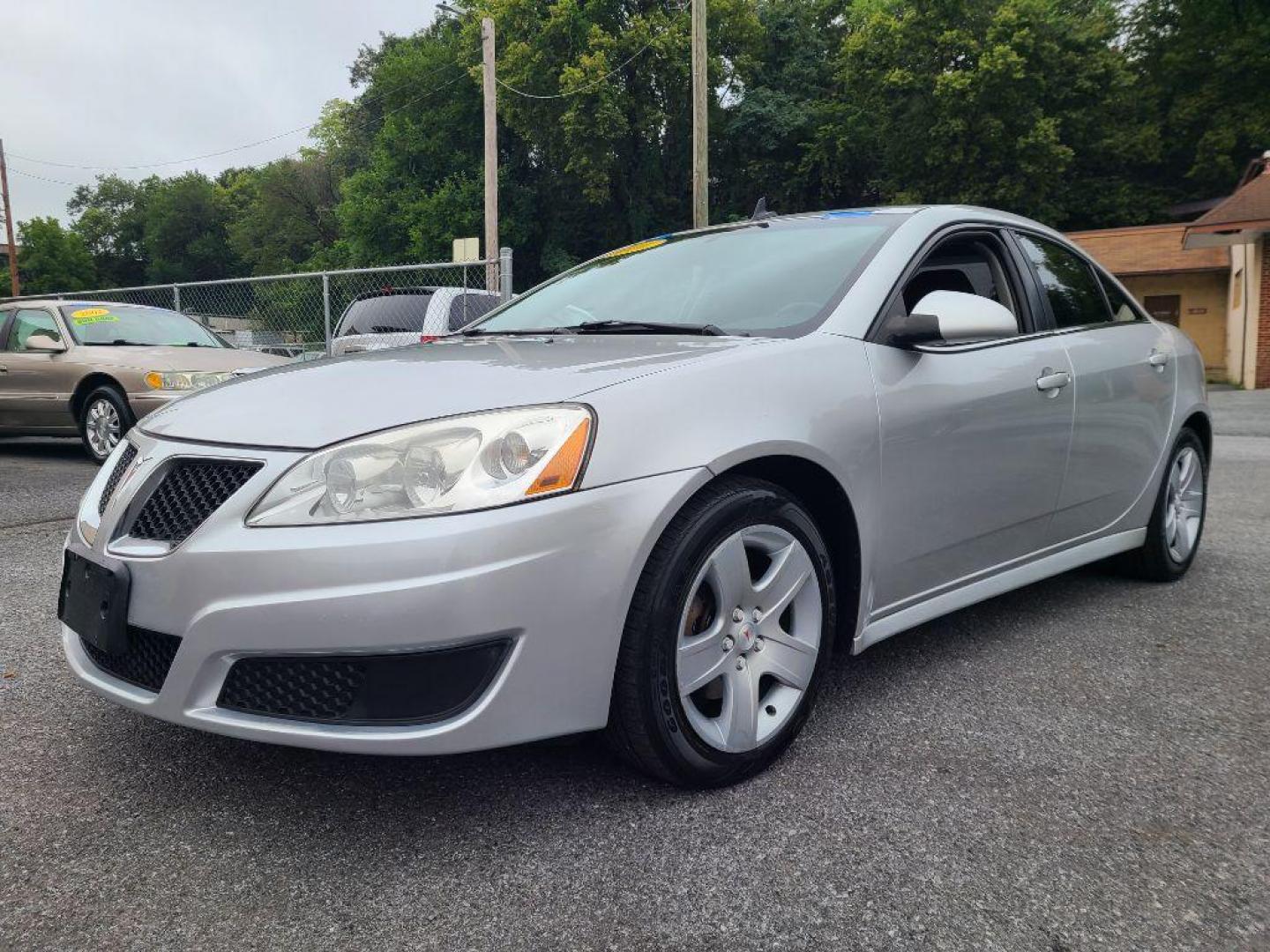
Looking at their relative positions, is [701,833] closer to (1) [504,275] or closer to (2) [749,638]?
(2) [749,638]

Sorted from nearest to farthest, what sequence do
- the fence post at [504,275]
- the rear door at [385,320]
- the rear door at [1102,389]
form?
the rear door at [1102,389], the rear door at [385,320], the fence post at [504,275]

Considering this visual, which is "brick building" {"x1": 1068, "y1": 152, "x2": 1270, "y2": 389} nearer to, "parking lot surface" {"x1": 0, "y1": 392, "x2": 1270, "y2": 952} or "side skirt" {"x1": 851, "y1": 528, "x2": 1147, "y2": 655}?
"side skirt" {"x1": 851, "y1": 528, "x2": 1147, "y2": 655}

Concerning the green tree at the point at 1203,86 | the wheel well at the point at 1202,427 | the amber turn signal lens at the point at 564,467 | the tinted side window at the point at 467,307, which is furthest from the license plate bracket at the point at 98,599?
the green tree at the point at 1203,86

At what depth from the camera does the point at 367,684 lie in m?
1.88

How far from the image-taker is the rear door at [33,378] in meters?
8.33

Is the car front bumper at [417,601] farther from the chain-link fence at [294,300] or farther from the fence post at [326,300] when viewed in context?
the fence post at [326,300]

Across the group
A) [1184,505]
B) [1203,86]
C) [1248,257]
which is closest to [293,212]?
[1203,86]

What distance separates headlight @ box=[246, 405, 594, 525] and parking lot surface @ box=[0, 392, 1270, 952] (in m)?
0.68

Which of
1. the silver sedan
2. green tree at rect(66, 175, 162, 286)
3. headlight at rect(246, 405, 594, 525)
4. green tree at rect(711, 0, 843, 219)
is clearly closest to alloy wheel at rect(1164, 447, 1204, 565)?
the silver sedan

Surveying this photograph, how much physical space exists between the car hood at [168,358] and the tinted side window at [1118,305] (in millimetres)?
6184

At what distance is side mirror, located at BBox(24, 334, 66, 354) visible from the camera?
8.38 meters

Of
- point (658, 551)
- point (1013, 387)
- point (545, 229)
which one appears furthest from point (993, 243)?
point (545, 229)

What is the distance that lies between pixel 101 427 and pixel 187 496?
22.9ft

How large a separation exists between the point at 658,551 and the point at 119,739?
1494 mm
